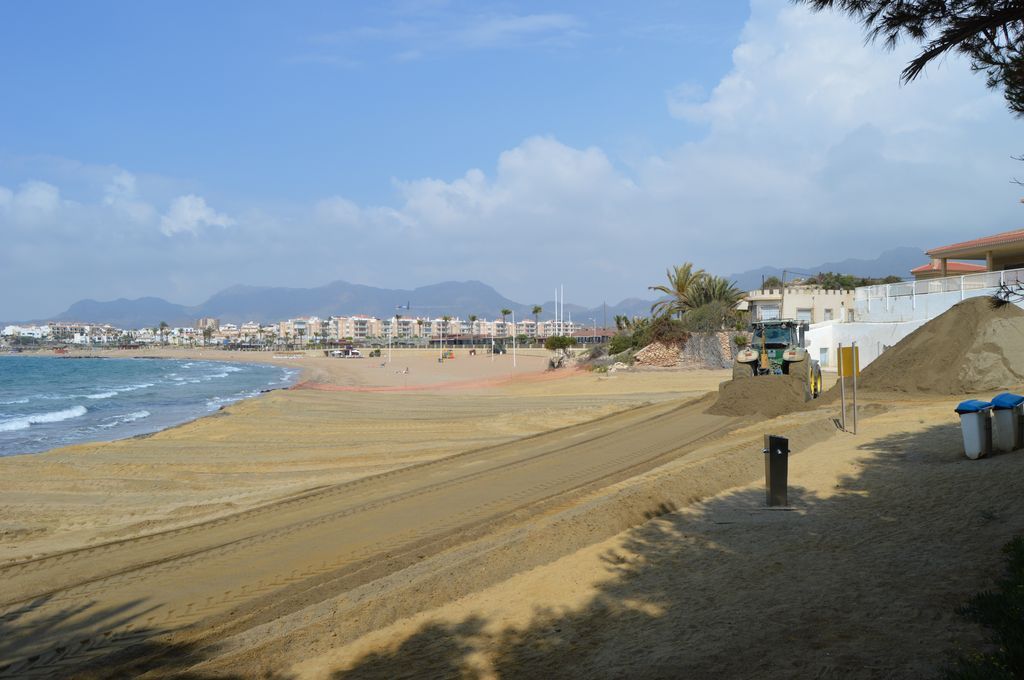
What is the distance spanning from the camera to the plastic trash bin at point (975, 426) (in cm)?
933

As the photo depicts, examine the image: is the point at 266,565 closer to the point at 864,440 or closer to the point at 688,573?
the point at 688,573

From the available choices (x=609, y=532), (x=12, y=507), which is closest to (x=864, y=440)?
(x=609, y=532)

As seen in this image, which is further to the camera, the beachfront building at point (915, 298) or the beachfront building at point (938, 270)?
the beachfront building at point (938, 270)

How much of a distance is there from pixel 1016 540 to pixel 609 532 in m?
3.61

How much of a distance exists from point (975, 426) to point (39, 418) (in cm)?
3452

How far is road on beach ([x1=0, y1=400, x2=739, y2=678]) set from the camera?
20.9 ft

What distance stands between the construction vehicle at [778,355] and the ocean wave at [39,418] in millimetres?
26624

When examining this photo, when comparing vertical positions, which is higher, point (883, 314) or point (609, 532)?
point (883, 314)

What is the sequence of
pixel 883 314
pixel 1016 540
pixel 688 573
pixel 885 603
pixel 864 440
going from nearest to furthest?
pixel 885 603 < pixel 1016 540 < pixel 688 573 < pixel 864 440 < pixel 883 314

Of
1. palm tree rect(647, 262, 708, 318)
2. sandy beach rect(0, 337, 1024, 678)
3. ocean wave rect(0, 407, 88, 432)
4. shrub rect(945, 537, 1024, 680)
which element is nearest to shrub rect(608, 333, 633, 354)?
palm tree rect(647, 262, 708, 318)

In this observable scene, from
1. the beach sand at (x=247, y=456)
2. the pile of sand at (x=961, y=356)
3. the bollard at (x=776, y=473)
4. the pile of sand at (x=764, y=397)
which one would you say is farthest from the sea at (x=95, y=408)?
the pile of sand at (x=961, y=356)

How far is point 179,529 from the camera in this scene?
10.2 meters

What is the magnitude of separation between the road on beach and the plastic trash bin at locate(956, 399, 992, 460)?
4.71m

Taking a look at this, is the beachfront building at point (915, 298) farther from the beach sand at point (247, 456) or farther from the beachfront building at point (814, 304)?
the beachfront building at point (814, 304)
